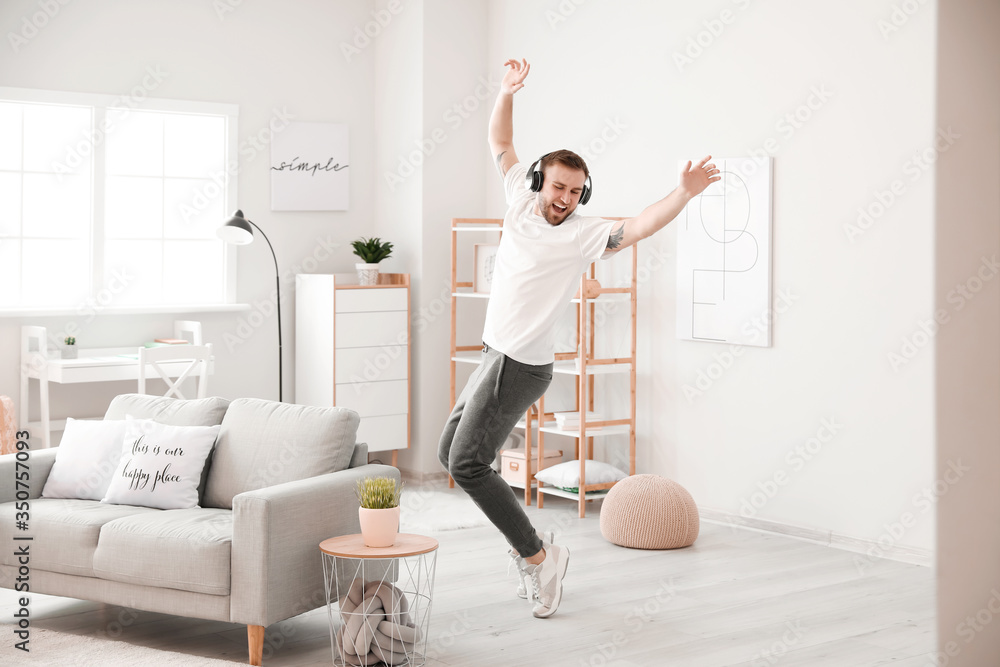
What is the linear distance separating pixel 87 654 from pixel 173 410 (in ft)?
3.36

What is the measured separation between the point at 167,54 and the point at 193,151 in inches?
21.6

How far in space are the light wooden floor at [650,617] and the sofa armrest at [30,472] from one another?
418 mm

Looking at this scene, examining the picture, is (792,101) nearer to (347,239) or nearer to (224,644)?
(347,239)

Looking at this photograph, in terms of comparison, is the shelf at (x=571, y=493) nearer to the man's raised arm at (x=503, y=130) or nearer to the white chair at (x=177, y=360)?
the white chair at (x=177, y=360)

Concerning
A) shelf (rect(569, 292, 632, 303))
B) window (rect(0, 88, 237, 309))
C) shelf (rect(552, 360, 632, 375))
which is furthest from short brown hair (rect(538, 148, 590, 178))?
window (rect(0, 88, 237, 309))

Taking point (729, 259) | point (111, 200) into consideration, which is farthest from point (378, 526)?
point (111, 200)

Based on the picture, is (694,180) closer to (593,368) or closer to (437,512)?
(593,368)

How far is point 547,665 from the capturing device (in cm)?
318

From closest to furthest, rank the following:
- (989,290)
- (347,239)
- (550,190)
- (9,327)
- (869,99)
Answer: (989,290) → (550,190) → (869,99) → (9,327) → (347,239)

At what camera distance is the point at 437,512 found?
5.37 m

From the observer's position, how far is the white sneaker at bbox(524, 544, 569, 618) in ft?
12.0

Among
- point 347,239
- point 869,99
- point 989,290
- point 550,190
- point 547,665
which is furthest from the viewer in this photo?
point 347,239

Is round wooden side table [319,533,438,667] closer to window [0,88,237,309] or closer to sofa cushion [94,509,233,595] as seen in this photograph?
sofa cushion [94,509,233,595]

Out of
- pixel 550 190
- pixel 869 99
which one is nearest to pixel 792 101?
pixel 869 99
